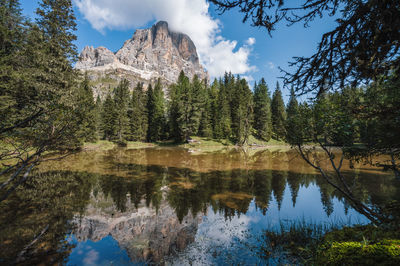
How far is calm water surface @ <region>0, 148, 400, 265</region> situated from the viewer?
5176mm

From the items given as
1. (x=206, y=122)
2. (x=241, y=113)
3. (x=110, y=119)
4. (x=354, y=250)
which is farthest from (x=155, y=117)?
(x=354, y=250)

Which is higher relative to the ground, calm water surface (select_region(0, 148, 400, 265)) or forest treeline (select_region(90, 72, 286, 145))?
forest treeline (select_region(90, 72, 286, 145))

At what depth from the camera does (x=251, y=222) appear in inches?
284

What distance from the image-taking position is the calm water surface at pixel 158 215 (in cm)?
518

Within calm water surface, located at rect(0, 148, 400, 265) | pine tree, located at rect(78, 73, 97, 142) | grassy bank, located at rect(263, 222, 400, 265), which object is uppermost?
pine tree, located at rect(78, 73, 97, 142)

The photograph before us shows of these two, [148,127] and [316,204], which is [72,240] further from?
[148,127]

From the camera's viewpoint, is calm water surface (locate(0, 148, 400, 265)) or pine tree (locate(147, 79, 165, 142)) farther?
pine tree (locate(147, 79, 165, 142))

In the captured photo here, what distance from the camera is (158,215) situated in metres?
7.81

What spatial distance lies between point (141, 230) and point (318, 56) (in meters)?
7.84

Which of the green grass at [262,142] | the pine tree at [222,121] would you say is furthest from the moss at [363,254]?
the green grass at [262,142]

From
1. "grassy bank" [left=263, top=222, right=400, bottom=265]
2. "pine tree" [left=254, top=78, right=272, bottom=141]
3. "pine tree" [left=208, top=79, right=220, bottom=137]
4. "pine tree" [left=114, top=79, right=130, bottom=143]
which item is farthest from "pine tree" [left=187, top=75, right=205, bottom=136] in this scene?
"grassy bank" [left=263, top=222, right=400, bottom=265]

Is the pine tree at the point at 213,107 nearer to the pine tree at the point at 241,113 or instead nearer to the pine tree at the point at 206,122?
the pine tree at the point at 206,122

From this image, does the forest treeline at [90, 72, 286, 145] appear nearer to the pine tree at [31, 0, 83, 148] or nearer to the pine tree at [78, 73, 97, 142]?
the pine tree at [78, 73, 97, 142]

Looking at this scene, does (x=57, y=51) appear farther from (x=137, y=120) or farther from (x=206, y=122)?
(x=206, y=122)
